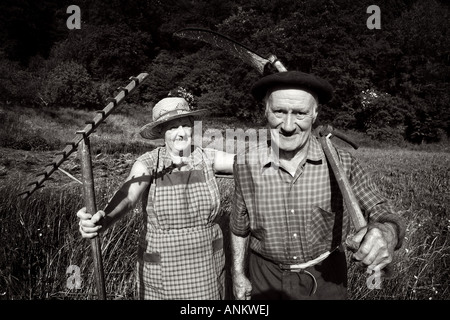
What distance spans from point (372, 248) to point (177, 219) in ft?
3.68

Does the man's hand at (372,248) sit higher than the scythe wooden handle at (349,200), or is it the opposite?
the scythe wooden handle at (349,200)

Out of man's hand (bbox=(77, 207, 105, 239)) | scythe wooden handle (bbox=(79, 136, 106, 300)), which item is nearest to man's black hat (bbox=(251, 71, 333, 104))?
scythe wooden handle (bbox=(79, 136, 106, 300))

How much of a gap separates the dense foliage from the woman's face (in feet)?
78.6

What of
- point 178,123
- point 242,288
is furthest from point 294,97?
point 242,288

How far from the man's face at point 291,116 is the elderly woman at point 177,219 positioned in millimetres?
556

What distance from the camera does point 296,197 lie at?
1856mm


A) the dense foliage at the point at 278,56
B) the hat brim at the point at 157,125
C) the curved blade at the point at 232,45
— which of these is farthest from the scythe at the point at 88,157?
the dense foliage at the point at 278,56

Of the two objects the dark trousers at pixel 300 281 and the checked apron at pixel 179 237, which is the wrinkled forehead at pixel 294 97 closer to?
the checked apron at pixel 179 237

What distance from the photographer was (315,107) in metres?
1.88

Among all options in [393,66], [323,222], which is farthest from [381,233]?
[393,66]

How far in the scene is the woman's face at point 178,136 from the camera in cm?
223

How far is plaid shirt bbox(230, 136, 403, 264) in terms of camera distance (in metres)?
1.85

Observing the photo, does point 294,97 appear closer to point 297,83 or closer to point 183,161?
point 297,83

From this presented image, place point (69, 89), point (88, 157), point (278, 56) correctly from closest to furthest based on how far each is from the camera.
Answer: point (88, 157) < point (278, 56) < point (69, 89)
